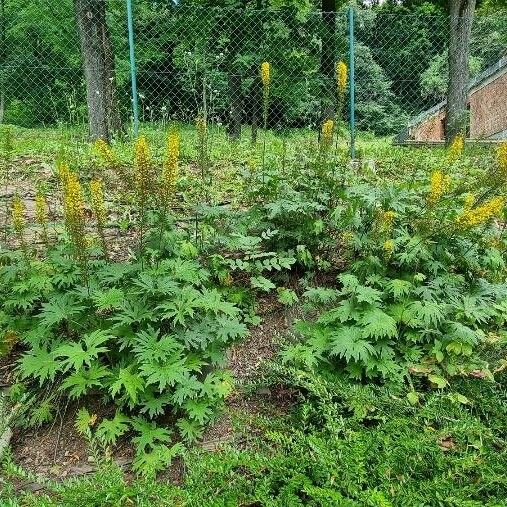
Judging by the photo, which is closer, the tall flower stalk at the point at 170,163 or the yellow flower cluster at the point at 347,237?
the tall flower stalk at the point at 170,163

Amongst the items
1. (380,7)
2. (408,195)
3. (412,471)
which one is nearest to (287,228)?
(408,195)

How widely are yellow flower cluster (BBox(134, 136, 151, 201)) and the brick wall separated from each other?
1453 centimetres

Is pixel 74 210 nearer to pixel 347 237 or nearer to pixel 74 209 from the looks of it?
pixel 74 209

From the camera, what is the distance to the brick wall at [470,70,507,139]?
51.3 feet

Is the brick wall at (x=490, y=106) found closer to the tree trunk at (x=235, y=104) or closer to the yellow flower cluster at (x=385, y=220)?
the tree trunk at (x=235, y=104)

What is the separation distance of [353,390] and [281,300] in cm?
106

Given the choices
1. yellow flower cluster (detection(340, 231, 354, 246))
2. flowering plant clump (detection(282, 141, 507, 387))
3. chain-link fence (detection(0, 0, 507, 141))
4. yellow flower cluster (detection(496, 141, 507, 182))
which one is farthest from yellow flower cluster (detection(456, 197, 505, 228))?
chain-link fence (detection(0, 0, 507, 141))

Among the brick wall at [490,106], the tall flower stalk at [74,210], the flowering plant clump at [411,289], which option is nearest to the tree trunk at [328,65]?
the flowering plant clump at [411,289]

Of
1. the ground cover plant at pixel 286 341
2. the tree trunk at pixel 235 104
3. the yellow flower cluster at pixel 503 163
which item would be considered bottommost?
the ground cover plant at pixel 286 341

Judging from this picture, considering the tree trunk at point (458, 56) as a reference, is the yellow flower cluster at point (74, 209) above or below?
below

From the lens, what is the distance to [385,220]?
3.37 m

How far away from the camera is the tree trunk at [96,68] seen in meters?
7.89

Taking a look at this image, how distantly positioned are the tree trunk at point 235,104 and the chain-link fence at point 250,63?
3 cm

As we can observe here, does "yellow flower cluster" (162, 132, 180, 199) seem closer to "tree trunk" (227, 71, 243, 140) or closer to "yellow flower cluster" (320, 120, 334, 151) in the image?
"yellow flower cluster" (320, 120, 334, 151)
